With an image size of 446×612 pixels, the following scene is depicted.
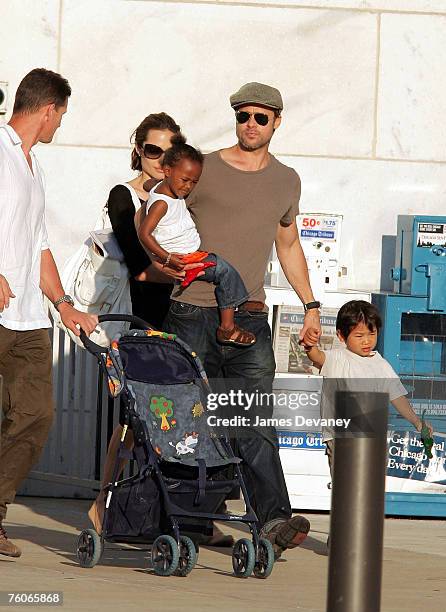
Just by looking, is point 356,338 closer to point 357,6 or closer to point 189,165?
point 189,165

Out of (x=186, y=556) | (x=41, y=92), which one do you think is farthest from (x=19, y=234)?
(x=186, y=556)

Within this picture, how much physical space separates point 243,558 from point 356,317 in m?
1.36

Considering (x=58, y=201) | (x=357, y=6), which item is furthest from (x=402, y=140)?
(x=58, y=201)

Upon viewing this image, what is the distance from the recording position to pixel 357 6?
977 centimetres

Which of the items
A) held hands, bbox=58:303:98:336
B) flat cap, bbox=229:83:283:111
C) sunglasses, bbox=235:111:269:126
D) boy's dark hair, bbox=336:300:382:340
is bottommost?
held hands, bbox=58:303:98:336

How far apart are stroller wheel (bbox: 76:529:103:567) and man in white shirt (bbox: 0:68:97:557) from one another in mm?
260

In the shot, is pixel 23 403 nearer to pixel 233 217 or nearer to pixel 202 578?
pixel 202 578

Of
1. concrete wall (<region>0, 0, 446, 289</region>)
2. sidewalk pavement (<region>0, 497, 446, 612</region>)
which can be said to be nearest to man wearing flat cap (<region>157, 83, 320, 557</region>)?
sidewalk pavement (<region>0, 497, 446, 612</region>)

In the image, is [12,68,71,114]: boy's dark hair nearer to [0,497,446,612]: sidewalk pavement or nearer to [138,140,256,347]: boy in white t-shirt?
[138,140,256,347]: boy in white t-shirt

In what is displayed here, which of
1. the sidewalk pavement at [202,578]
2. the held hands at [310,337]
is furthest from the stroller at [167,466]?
the held hands at [310,337]

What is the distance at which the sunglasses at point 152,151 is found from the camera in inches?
299

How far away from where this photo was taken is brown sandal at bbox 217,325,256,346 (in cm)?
685

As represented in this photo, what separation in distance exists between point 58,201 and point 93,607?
437cm

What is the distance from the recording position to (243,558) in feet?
21.4
